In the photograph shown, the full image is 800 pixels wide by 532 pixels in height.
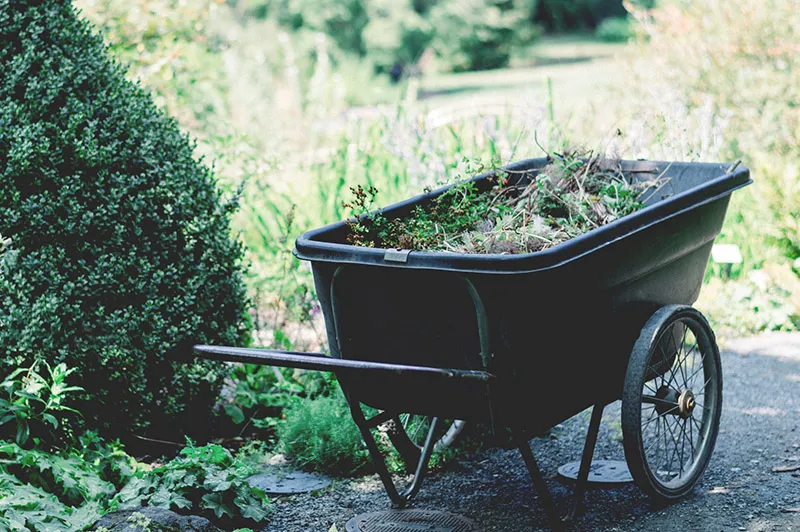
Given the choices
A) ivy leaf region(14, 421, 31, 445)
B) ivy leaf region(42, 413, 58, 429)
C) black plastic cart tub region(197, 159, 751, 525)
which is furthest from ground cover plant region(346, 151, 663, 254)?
ivy leaf region(14, 421, 31, 445)

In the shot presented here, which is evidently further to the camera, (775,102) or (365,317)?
(775,102)

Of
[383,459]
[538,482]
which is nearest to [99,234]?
A: [383,459]

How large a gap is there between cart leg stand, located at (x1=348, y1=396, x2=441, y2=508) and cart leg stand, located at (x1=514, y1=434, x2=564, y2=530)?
493mm

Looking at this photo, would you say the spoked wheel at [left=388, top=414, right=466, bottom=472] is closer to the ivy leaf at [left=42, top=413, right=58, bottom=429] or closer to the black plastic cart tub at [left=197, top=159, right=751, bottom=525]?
the black plastic cart tub at [left=197, top=159, right=751, bottom=525]

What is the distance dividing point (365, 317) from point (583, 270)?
25.2 inches

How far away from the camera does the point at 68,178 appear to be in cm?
334

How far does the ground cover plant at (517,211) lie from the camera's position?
9.59 ft

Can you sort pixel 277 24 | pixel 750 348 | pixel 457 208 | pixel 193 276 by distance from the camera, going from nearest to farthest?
pixel 457 208 → pixel 193 276 → pixel 750 348 → pixel 277 24

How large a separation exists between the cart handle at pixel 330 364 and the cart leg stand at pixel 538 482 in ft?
1.02

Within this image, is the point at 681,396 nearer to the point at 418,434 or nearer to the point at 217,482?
the point at 418,434

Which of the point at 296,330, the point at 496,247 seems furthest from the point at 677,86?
the point at 496,247

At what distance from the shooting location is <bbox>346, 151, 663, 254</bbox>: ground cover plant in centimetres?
292

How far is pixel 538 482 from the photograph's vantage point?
108 inches

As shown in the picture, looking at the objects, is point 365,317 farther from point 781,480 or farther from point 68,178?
point 781,480
